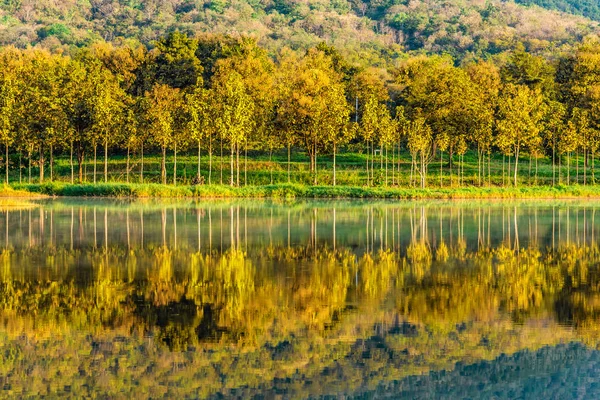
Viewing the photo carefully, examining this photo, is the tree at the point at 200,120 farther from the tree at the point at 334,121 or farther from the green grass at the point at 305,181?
the tree at the point at 334,121

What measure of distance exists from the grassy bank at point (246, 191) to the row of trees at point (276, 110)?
462cm

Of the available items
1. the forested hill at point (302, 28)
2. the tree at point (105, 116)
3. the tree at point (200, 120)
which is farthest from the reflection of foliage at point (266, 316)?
the forested hill at point (302, 28)

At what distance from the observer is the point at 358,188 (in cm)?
7212

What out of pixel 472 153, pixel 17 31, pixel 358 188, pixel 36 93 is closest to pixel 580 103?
pixel 472 153

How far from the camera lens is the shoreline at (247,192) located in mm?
69312

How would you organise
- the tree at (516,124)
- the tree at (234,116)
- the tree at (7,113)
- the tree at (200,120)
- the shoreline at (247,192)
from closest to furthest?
the shoreline at (247,192)
the tree at (7,113)
the tree at (234,116)
the tree at (200,120)
the tree at (516,124)

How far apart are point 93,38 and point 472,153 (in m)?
86.0

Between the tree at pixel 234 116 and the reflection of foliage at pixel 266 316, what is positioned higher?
the tree at pixel 234 116

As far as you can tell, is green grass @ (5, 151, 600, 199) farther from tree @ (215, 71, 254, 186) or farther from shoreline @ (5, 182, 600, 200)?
tree @ (215, 71, 254, 186)

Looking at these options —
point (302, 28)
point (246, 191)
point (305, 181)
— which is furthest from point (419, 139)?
point (302, 28)

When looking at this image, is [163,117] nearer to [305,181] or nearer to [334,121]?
[305,181]

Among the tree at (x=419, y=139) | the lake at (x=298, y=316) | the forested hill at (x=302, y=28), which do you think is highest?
the forested hill at (x=302, y=28)

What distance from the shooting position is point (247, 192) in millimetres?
69875

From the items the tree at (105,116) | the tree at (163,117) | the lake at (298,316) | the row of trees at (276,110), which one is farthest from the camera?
the row of trees at (276,110)
